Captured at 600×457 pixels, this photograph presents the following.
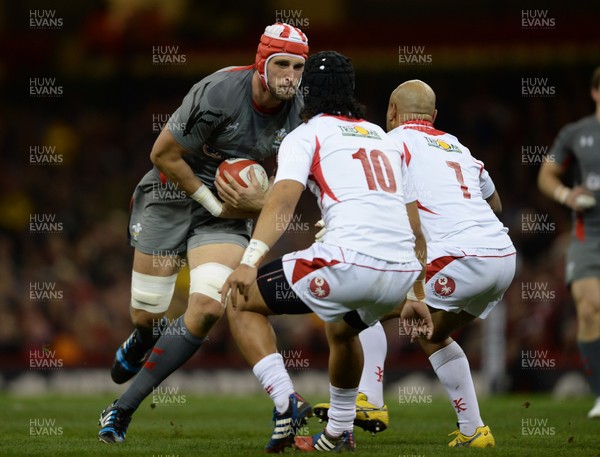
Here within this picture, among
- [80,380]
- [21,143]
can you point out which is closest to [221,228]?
[80,380]

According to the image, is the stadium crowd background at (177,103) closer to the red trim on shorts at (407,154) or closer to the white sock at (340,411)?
the red trim on shorts at (407,154)

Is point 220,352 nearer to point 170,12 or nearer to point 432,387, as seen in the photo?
point 432,387

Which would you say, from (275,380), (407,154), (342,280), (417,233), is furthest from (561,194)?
(275,380)

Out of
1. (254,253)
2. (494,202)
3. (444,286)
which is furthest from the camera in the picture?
(494,202)

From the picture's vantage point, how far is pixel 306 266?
19.7ft

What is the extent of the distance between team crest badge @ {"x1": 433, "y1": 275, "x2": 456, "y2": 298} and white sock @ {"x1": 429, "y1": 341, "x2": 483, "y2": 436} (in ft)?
1.42

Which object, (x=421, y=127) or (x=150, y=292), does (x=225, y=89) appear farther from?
(x=150, y=292)

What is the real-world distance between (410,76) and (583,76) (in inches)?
111

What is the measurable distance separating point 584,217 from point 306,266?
4.11 metres

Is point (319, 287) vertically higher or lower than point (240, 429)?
higher

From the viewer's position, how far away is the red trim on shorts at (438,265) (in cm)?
696

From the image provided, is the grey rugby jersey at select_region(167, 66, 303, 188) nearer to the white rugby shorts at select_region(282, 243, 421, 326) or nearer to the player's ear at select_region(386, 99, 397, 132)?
the player's ear at select_region(386, 99, 397, 132)

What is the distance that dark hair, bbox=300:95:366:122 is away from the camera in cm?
638

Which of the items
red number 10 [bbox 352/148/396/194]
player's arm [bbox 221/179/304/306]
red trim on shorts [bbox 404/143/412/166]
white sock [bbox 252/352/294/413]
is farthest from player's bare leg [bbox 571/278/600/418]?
player's arm [bbox 221/179/304/306]
